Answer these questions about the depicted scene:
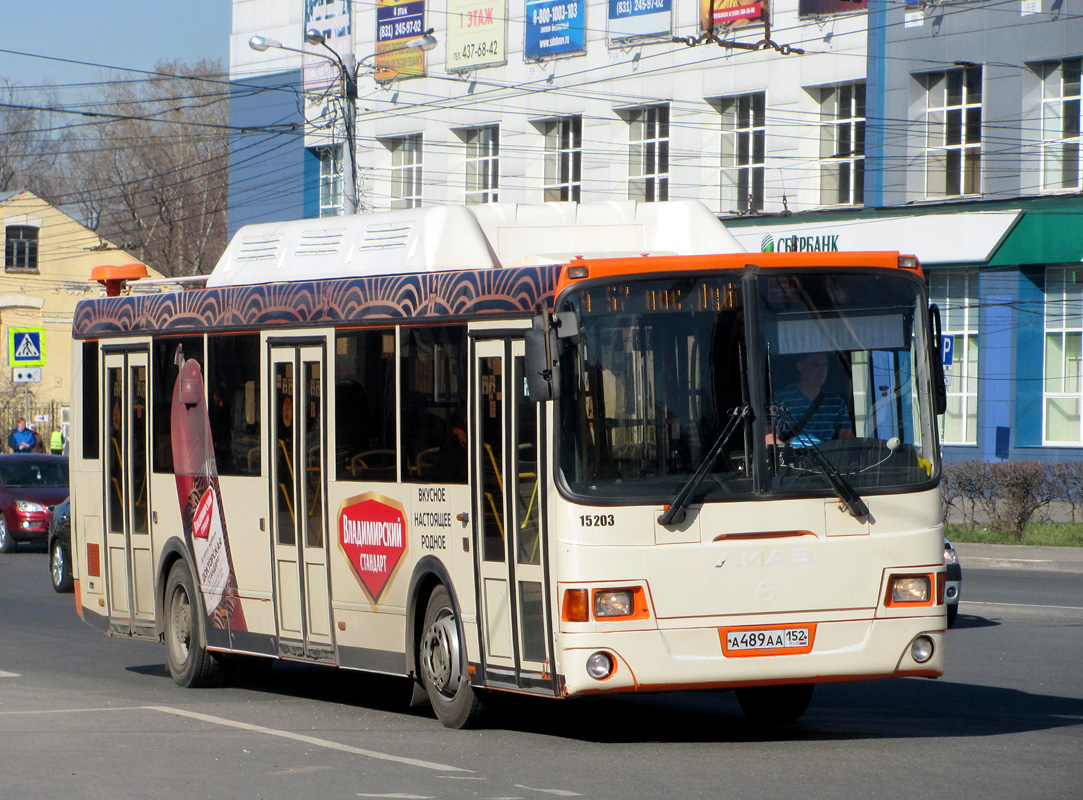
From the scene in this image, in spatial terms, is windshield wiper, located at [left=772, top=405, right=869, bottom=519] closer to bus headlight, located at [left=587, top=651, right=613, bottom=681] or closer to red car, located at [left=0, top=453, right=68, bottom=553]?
bus headlight, located at [left=587, top=651, right=613, bottom=681]

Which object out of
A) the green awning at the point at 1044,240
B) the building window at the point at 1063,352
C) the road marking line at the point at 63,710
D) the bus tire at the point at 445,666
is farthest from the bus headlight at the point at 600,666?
the building window at the point at 1063,352

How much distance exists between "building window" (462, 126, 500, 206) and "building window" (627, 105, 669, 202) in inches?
166

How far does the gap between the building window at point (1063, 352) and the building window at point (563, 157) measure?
40.3 ft

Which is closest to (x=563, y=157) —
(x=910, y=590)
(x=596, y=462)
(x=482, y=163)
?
(x=482, y=163)

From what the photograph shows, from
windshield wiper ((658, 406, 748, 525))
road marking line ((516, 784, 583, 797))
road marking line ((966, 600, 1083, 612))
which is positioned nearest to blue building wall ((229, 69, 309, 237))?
road marking line ((966, 600, 1083, 612))

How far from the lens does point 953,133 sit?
34.7m

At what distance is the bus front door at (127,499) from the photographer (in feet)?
41.8

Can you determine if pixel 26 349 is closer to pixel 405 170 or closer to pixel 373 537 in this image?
pixel 405 170

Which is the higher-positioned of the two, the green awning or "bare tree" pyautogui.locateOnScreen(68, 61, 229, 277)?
"bare tree" pyautogui.locateOnScreen(68, 61, 229, 277)

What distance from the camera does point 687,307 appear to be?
29.2 feet

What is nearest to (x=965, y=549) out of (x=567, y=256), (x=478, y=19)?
(x=567, y=256)

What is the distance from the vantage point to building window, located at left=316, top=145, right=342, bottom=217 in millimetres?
48938

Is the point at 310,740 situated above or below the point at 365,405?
below

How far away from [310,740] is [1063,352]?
26694 millimetres
